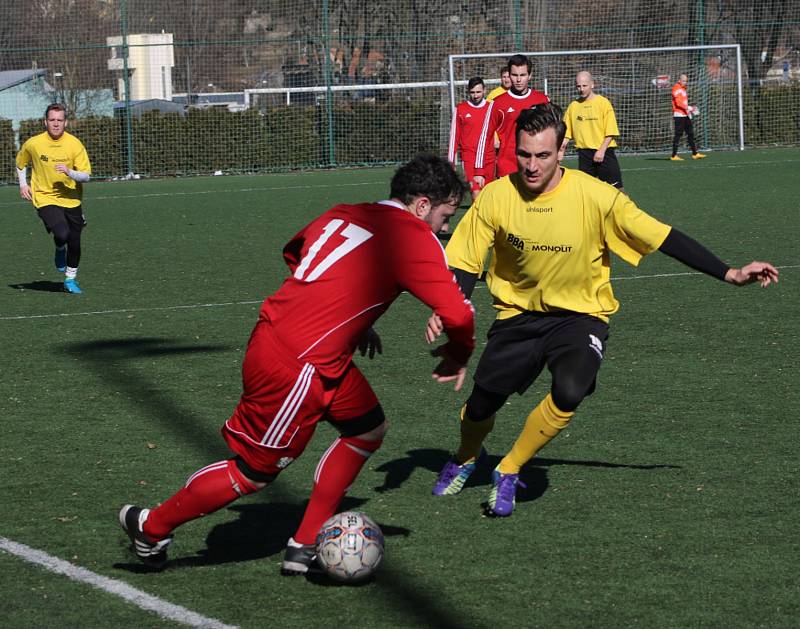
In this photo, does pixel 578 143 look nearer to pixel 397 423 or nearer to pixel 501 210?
pixel 397 423

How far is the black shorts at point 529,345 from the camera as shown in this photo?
5.52 metres

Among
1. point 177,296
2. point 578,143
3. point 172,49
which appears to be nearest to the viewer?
point 177,296

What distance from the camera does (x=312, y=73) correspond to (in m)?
32.5

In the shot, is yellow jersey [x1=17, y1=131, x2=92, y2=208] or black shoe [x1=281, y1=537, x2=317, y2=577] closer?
black shoe [x1=281, y1=537, x2=317, y2=577]

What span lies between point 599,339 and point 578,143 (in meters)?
12.2

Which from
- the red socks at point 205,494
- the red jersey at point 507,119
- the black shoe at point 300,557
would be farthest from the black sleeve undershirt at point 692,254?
the red jersey at point 507,119

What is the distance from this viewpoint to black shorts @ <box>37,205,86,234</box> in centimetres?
1257

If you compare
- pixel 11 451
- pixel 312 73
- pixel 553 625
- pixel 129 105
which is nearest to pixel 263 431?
pixel 553 625

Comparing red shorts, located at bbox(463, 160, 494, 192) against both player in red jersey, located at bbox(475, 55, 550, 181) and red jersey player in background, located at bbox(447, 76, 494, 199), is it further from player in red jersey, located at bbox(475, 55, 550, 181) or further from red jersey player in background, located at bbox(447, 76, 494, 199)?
player in red jersey, located at bbox(475, 55, 550, 181)

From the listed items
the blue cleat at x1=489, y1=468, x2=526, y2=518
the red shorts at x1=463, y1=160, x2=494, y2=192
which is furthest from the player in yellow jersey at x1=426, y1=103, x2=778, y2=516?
the red shorts at x1=463, y1=160, x2=494, y2=192

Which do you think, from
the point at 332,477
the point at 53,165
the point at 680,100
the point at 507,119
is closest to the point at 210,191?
the point at 680,100

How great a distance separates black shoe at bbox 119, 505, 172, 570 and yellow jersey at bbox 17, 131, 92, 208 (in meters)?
8.34

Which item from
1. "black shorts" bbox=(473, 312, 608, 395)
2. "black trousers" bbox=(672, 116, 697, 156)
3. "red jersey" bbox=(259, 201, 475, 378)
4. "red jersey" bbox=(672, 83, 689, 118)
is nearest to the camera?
"red jersey" bbox=(259, 201, 475, 378)

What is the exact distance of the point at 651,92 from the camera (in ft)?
105
